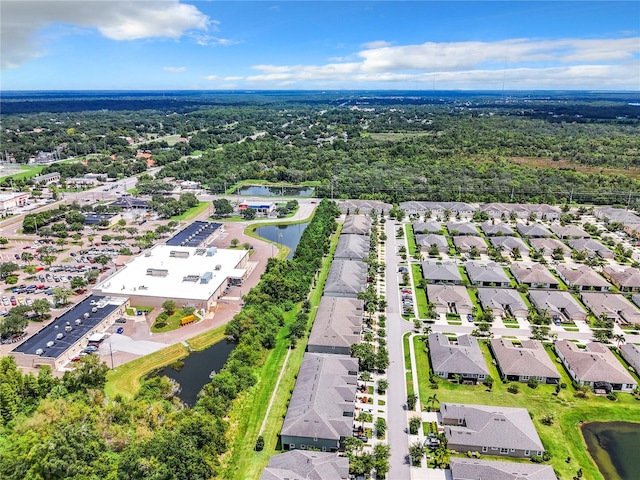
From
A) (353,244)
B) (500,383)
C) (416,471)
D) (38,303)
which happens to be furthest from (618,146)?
(38,303)

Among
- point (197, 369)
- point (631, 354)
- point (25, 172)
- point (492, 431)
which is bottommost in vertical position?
point (197, 369)

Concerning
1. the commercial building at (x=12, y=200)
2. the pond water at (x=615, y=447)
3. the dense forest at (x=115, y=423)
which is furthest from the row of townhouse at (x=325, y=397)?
the commercial building at (x=12, y=200)

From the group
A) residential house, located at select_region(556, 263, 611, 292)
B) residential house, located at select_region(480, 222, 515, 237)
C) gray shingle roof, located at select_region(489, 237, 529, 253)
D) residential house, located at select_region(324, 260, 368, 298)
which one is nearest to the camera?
residential house, located at select_region(324, 260, 368, 298)

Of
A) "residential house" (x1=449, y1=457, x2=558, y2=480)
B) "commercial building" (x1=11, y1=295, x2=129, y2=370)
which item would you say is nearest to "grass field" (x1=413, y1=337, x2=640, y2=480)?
"residential house" (x1=449, y1=457, x2=558, y2=480)

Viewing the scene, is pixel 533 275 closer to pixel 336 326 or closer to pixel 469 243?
pixel 469 243

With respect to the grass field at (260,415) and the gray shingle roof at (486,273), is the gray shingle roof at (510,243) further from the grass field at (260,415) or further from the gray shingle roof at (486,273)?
the grass field at (260,415)

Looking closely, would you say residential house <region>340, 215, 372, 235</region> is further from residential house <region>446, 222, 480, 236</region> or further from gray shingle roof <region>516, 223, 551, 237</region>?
gray shingle roof <region>516, 223, 551, 237</region>

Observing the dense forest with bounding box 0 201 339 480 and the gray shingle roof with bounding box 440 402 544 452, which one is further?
the gray shingle roof with bounding box 440 402 544 452

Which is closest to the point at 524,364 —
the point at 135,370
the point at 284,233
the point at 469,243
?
the point at 469,243
